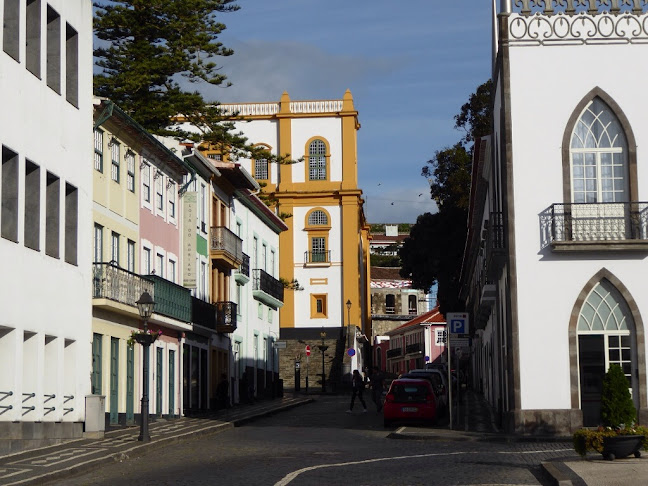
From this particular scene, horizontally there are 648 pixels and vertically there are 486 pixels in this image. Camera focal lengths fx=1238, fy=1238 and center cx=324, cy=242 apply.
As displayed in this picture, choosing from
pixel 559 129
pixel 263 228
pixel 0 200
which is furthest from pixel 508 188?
pixel 263 228

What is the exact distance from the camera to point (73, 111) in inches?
1043

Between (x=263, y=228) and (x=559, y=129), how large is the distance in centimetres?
3226

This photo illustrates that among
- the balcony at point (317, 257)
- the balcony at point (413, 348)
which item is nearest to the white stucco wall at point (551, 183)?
the balcony at point (317, 257)

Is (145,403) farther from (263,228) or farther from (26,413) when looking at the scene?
(263,228)

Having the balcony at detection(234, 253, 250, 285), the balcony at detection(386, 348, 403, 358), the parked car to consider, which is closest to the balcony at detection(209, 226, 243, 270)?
the balcony at detection(234, 253, 250, 285)

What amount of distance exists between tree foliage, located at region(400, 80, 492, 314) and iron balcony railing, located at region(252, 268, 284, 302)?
30.7 feet

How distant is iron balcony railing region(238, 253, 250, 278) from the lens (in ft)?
170

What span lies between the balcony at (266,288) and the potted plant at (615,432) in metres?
37.2

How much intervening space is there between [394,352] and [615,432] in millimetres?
106341

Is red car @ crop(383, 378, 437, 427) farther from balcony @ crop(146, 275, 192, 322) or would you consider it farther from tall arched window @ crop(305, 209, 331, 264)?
tall arched window @ crop(305, 209, 331, 264)

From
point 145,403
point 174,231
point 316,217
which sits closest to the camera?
point 145,403

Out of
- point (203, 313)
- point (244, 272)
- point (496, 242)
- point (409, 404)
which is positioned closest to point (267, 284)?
point (244, 272)

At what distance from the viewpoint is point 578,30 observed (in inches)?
1107

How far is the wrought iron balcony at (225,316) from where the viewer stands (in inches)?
1807
